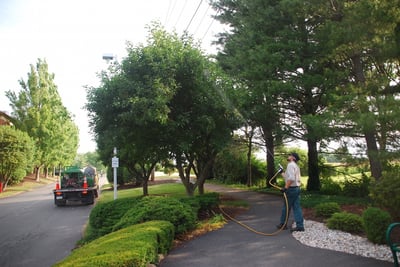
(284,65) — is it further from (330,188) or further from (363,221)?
(363,221)

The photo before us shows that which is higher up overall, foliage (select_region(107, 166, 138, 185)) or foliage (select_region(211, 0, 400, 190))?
foliage (select_region(211, 0, 400, 190))

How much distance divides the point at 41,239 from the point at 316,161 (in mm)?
12015

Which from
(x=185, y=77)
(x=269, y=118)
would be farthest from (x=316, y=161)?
(x=185, y=77)

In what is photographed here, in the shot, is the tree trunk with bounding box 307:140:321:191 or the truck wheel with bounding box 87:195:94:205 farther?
the truck wheel with bounding box 87:195:94:205

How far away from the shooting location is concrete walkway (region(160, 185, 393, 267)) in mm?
5668

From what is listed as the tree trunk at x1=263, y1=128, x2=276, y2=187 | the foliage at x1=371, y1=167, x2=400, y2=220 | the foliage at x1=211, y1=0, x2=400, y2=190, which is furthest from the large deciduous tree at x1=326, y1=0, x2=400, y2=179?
the tree trunk at x1=263, y1=128, x2=276, y2=187

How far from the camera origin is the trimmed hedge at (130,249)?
4.64 metres

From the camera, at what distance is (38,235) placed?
10992 millimetres

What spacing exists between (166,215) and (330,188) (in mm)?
10318

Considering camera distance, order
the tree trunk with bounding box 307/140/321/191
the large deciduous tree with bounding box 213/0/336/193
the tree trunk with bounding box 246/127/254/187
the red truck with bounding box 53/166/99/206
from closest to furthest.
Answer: the large deciduous tree with bounding box 213/0/336/193 → the tree trunk with bounding box 307/140/321/191 → the red truck with bounding box 53/166/99/206 → the tree trunk with bounding box 246/127/254/187

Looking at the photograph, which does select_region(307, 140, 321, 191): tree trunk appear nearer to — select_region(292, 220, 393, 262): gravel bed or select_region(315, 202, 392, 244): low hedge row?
select_region(315, 202, 392, 244): low hedge row

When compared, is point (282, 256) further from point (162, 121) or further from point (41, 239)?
point (41, 239)

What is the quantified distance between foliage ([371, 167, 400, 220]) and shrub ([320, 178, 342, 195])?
802cm

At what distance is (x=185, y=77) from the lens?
1113 centimetres
